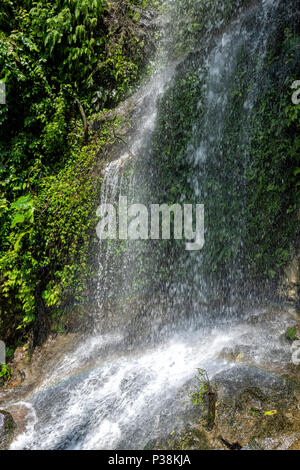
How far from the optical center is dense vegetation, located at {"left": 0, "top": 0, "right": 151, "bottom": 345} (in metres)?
4.98

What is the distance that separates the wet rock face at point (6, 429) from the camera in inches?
127

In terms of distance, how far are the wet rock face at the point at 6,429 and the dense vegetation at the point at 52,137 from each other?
1466 millimetres

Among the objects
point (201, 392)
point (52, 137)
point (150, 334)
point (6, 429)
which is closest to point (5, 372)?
point (6, 429)

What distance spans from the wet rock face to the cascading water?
108mm

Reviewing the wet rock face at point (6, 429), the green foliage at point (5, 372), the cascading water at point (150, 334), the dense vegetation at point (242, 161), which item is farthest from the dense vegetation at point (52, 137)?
the wet rock face at point (6, 429)

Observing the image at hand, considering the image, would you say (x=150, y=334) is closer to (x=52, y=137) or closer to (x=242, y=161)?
(x=242, y=161)

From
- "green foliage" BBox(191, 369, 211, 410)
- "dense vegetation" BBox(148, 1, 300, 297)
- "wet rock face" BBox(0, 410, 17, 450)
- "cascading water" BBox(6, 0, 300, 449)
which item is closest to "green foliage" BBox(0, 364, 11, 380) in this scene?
"cascading water" BBox(6, 0, 300, 449)

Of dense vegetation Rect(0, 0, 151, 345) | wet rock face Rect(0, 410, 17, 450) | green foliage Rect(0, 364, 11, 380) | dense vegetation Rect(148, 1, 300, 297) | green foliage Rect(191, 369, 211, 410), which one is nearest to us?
green foliage Rect(191, 369, 211, 410)

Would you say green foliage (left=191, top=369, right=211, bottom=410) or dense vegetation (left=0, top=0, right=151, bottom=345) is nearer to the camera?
green foliage (left=191, top=369, right=211, bottom=410)

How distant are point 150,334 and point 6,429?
2324 mm

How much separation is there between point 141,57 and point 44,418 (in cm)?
664

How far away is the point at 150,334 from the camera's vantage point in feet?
16.4

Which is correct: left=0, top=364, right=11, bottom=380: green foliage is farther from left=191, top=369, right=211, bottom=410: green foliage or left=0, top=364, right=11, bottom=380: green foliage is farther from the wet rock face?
left=191, top=369, right=211, bottom=410: green foliage
